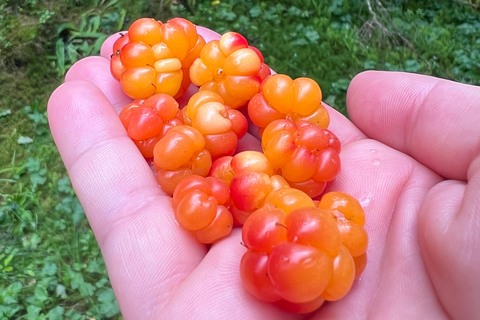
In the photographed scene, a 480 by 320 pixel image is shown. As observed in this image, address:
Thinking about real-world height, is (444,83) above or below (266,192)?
above

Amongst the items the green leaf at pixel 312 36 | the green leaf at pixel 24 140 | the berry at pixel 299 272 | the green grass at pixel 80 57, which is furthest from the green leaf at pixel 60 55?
the berry at pixel 299 272

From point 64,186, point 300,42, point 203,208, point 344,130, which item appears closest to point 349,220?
point 203,208

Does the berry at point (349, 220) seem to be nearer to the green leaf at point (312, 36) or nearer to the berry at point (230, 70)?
the berry at point (230, 70)

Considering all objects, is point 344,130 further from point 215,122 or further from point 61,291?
point 61,291

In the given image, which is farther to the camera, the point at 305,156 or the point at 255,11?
the point at 255,11

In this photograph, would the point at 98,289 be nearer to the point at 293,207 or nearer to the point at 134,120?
the point at 134,120

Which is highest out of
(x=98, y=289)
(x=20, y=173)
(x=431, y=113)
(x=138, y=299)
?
(x=431, y=113)

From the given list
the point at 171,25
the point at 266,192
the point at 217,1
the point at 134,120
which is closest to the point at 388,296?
the point at 266,192

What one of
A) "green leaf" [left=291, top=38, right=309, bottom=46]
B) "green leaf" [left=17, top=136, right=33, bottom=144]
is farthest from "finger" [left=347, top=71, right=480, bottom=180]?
"green leaf" [left=17, top=136, right=33, bottom=144]
